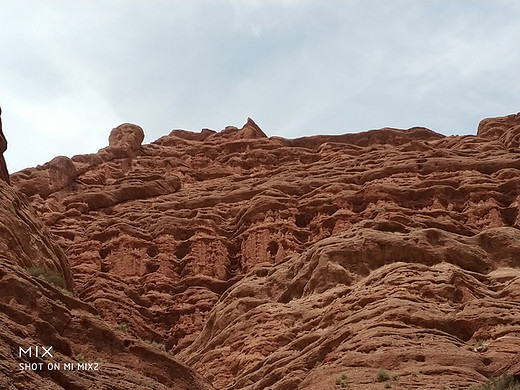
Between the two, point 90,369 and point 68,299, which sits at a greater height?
point 68,299

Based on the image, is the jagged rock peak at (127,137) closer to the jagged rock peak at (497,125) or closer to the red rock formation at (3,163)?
the jagged rock peak at (497,125)

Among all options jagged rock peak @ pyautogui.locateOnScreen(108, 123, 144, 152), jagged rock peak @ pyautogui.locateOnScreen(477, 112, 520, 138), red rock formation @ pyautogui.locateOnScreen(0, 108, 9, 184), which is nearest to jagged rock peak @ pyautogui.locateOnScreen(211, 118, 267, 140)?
jagged rock peak @ pyautogui.locateOnScreen(108, 123, 144, 152)

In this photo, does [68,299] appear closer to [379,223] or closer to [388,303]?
[388,303]

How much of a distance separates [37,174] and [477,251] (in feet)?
103

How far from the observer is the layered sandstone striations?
22.3 metres

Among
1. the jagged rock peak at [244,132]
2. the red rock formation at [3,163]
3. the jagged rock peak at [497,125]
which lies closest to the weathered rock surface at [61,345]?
the red rock formation at [3,163]

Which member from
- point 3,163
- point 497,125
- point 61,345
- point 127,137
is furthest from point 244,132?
point 61,345

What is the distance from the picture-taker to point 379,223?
30516 mm

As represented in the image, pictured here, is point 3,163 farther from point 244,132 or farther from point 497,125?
point 497,125

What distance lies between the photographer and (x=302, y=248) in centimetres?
4138

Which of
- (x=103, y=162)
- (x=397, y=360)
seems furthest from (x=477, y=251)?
(x=103, y=162)

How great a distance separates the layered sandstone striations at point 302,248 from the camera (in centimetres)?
2227

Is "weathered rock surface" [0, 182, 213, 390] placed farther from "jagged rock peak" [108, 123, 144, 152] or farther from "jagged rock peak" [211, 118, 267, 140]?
"jagged rock peak" [211, 118, 267, 140]

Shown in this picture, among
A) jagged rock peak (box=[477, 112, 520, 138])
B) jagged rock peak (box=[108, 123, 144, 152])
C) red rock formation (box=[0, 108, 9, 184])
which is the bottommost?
red rock formation (box=[0, 108, 9, 184])
